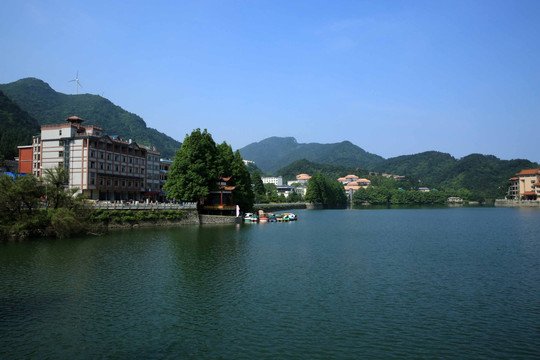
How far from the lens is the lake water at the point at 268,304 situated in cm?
1598

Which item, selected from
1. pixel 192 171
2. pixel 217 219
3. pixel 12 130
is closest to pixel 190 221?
pixel 217 219

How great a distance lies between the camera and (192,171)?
70375mm

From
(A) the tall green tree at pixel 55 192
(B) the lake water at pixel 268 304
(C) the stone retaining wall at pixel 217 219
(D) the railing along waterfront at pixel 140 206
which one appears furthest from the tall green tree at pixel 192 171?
(B) the lake water at pixel 268 304

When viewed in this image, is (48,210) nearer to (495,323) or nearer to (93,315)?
(93,315)

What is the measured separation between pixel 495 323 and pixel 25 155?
9336cm

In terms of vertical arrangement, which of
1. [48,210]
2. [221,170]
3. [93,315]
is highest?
[221,170]

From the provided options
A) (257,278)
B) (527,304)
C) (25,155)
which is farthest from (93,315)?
(25,155)

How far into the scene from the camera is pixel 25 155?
8350 centimetres

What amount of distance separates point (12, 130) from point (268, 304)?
139m

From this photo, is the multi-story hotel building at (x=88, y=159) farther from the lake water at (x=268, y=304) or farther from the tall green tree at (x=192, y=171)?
the lake water at (x=268, y=304)

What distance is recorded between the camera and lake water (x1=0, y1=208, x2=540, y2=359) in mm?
15984

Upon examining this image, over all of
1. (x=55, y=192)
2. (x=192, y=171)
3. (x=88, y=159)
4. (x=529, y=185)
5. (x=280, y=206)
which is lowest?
(x=280, y=206)

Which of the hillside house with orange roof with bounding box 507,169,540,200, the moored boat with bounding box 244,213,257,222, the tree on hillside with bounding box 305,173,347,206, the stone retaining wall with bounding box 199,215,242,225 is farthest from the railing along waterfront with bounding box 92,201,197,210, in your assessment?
the hillside house with orange roof with bounding box 507,169,540,200

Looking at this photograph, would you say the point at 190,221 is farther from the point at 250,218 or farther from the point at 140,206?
the point at 250,218
